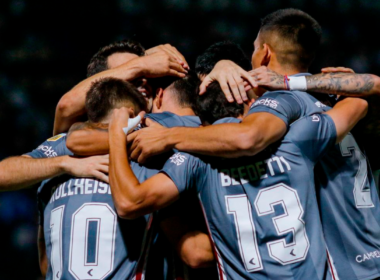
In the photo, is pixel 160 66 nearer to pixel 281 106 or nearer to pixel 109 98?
pixel 109 98

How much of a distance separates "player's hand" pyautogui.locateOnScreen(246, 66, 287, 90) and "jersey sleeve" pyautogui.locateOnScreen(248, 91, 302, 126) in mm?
101

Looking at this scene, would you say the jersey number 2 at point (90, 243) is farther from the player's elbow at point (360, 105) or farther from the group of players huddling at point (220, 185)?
the player's elbow at point (360, 105)

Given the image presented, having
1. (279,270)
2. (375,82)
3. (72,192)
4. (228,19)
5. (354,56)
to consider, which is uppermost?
(228,19)

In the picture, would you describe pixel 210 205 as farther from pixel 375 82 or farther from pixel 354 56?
pixel 354 56

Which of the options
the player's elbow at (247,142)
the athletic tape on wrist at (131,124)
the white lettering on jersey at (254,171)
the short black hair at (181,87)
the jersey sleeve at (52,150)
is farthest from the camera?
the short black hair at (181,87)

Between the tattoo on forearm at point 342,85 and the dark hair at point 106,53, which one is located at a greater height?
the dark hair at point 106,53

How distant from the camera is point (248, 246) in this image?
2342 millimetres

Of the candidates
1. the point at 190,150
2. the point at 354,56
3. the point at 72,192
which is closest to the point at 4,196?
the point at 72,192

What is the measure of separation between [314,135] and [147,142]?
0.81 meters

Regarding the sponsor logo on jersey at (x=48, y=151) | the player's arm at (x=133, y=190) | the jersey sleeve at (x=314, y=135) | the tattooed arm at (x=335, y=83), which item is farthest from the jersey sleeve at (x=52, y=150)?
the jersey sleeve at (x=314, y=135)

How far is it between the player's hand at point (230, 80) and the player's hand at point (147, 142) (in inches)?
12.9

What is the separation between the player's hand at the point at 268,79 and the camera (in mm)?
2717

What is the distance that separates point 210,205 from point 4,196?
373 centimetres

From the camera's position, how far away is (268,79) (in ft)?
8.97
